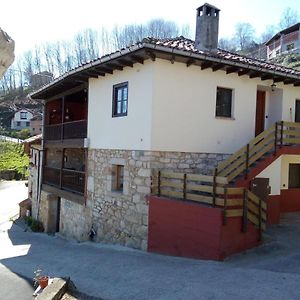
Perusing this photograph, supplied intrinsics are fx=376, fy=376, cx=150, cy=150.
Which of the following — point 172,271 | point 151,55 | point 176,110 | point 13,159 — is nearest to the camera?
point 172,271

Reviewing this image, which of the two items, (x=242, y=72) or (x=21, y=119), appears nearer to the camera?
(x=242, y=72)

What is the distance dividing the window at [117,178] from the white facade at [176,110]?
76 cm

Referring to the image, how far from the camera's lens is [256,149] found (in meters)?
11.6

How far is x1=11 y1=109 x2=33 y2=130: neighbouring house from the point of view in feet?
236

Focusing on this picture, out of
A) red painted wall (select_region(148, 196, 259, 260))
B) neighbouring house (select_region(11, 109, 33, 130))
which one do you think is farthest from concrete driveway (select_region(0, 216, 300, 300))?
neighbouring house (select_region(11, 109, 33, 130))

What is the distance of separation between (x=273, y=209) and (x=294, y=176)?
10.1 feet

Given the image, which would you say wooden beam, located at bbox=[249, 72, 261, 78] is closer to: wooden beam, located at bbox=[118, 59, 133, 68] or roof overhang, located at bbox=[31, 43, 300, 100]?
roof overhang, located at bbox=[31, 43, 300, 100]

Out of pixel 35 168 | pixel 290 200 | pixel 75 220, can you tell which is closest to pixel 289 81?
pixel 290 200

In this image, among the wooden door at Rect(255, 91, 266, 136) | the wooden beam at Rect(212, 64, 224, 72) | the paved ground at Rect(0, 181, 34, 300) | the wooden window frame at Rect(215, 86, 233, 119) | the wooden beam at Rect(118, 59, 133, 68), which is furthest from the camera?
the wooden door at Rect(255, 91, 266, 136)

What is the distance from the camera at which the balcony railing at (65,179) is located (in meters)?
15.5

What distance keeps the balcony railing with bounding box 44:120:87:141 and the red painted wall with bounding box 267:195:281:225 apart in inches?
291

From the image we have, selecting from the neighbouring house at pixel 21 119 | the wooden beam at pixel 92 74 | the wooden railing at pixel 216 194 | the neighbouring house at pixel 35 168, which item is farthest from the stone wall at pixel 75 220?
the neighbouring house at pixel 21 119

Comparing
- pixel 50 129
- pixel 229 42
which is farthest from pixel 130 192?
pixel 229 42

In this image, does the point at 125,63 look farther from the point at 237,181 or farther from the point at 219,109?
the point at 237,181
